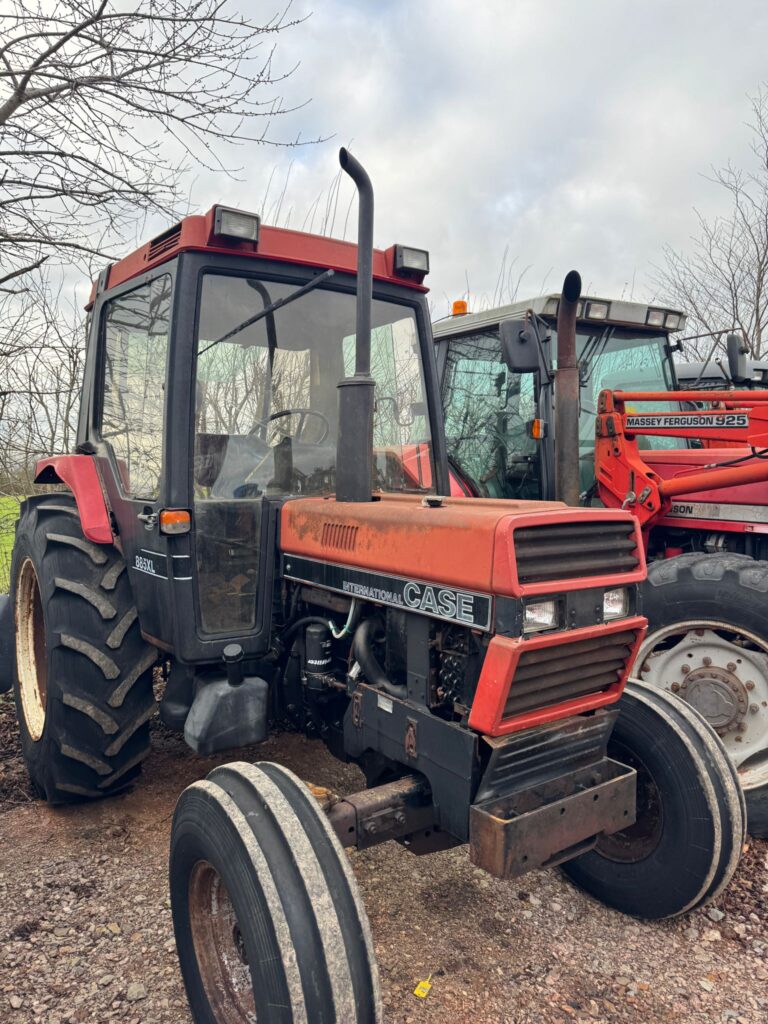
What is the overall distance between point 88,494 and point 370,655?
1.51 m

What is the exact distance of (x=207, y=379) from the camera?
2.70 meters

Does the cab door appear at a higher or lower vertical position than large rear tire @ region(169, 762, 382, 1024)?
higher

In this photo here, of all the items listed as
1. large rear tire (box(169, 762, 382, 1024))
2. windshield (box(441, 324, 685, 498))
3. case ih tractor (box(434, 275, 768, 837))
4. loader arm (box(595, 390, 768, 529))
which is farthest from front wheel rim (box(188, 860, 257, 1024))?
windshield (box(441, 324, 685, 498))

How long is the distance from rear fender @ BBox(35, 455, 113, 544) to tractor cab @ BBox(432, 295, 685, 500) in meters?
2.24

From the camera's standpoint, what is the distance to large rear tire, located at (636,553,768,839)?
3.27 metres

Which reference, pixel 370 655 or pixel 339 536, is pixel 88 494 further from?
pixel 370 655

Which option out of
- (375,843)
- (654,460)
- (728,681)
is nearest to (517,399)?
(654,460)

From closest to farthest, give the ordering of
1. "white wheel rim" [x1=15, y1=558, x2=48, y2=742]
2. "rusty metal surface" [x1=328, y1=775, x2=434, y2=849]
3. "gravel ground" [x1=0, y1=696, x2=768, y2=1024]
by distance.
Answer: "rusty metal surface" [x1=328, y1=775, x2=434, y2=849]
"gravel ground" [x1=0, y1=696, x2=768, y2=1024]
"white wheel rim" [x1=15, y1=558, x2=48, y2=742]

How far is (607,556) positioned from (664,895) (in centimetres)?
122

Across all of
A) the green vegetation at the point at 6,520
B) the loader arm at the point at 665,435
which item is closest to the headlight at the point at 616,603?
the loader arm at the point at 665,435

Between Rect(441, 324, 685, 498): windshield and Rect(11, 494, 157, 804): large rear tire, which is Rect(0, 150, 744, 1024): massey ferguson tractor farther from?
Rect(441, 324, 685, 498): windshield

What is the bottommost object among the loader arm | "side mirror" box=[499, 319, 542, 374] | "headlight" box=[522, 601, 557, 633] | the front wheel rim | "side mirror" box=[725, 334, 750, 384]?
the front wheel rim

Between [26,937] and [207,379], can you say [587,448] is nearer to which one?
[207,379]

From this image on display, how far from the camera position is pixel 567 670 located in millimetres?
2047
